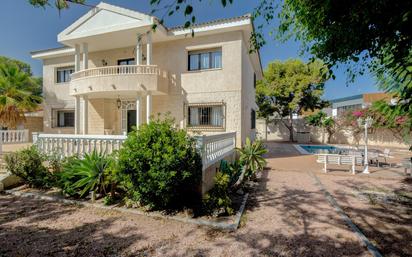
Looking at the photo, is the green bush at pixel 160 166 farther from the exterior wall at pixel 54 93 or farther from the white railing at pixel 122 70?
the exterior wall at pixel 54 93

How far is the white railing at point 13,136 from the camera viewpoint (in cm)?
1287

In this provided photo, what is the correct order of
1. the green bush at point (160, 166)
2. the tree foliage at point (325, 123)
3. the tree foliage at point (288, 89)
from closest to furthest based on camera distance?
the green bush at point (160, 166), the tree foliage at point (288, 89), the tree foliage at point (325, 123)

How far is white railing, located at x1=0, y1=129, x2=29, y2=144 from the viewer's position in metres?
12.9

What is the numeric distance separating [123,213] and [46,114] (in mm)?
16675

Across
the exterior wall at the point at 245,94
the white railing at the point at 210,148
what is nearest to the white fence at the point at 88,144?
the white railing at the point at 210,148

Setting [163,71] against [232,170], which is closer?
[232,170]

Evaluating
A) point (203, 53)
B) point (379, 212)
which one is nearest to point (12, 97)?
point (203, 53)

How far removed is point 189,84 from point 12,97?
452 inches

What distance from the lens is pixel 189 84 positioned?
13.5m

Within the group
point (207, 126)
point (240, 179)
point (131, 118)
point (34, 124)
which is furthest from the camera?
point (34, 124)

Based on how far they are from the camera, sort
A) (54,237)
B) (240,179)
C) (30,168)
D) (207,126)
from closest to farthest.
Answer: (54,237), (30,168), (240,179), (207,126)

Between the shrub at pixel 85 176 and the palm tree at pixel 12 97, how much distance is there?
1020 cm

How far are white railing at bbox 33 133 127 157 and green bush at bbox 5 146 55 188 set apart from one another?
25.0 inches

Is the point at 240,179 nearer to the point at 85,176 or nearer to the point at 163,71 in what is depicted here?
the point at 85,176
